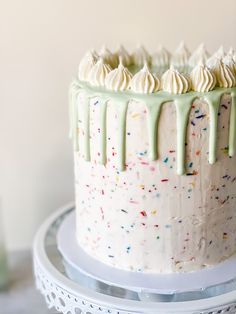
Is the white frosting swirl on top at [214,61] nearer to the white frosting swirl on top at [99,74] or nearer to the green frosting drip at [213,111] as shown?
the green frosting drip at [213,111]

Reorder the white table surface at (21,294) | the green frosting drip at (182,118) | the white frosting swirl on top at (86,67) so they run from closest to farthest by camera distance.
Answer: the green frosting drip at (182,118)
the white frosting swirl on top at (86,67)
the white table surface at (21,294)

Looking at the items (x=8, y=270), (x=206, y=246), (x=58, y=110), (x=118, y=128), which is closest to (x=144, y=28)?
(x=58, y=110)

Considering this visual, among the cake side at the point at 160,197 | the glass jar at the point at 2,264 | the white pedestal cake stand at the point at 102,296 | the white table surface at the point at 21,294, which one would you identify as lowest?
the white table surface at the point at 21,294

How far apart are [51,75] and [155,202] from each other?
0.59 m

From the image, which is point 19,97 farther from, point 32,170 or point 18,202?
point 18,202

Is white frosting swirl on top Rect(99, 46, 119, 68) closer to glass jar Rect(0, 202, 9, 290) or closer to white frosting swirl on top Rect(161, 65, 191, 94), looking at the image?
white frosting swirl on top Rect(161, 65, 191, 94)

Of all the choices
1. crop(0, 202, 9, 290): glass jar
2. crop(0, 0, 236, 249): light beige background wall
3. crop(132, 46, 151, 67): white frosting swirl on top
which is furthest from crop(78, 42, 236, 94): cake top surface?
crop(0, 202, 9, 290): glass jar

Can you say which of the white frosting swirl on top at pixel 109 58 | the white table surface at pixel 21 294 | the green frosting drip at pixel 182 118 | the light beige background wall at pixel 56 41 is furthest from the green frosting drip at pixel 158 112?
the white table surface at pixel 21 294

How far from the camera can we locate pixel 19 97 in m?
1.47

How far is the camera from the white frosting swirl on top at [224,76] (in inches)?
39.5

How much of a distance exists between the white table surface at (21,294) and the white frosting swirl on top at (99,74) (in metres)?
0.64

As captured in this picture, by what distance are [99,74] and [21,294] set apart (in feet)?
2.26

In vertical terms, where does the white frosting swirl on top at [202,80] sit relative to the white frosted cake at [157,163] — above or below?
above

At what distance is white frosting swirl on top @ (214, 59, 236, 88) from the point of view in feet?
3.29
